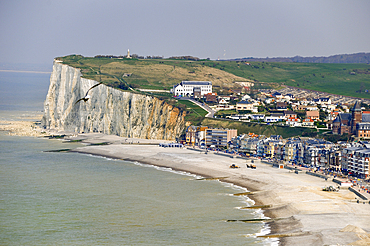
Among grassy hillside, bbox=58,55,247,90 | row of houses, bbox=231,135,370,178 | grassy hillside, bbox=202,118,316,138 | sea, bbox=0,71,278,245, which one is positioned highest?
grassy hillside, bbox=58,55,247,90

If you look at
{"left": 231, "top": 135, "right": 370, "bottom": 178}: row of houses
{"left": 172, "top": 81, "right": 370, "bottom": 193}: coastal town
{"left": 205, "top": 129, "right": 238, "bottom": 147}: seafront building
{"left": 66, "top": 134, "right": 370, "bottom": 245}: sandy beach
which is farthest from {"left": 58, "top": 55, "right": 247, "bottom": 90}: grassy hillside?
{"left": 231, "top": 135, "right": 370, "bottom": 178}: row of houses

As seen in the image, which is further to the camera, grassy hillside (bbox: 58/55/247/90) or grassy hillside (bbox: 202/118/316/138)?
grassy hillside (bbox: 58/55/247/90)

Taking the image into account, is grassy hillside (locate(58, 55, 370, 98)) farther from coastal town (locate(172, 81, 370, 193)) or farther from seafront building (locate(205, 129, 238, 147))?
seafront building (locate(205, 129, 238, 147))

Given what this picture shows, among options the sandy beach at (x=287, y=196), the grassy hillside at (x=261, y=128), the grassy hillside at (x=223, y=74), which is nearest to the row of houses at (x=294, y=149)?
the grassy hillside at (x=261, y=128)

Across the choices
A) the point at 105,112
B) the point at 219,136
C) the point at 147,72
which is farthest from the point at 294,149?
the point at 147,72

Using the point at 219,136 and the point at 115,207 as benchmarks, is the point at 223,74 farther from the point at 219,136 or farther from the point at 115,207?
the point at 115,207

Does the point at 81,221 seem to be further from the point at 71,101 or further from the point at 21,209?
the point at 71,101
